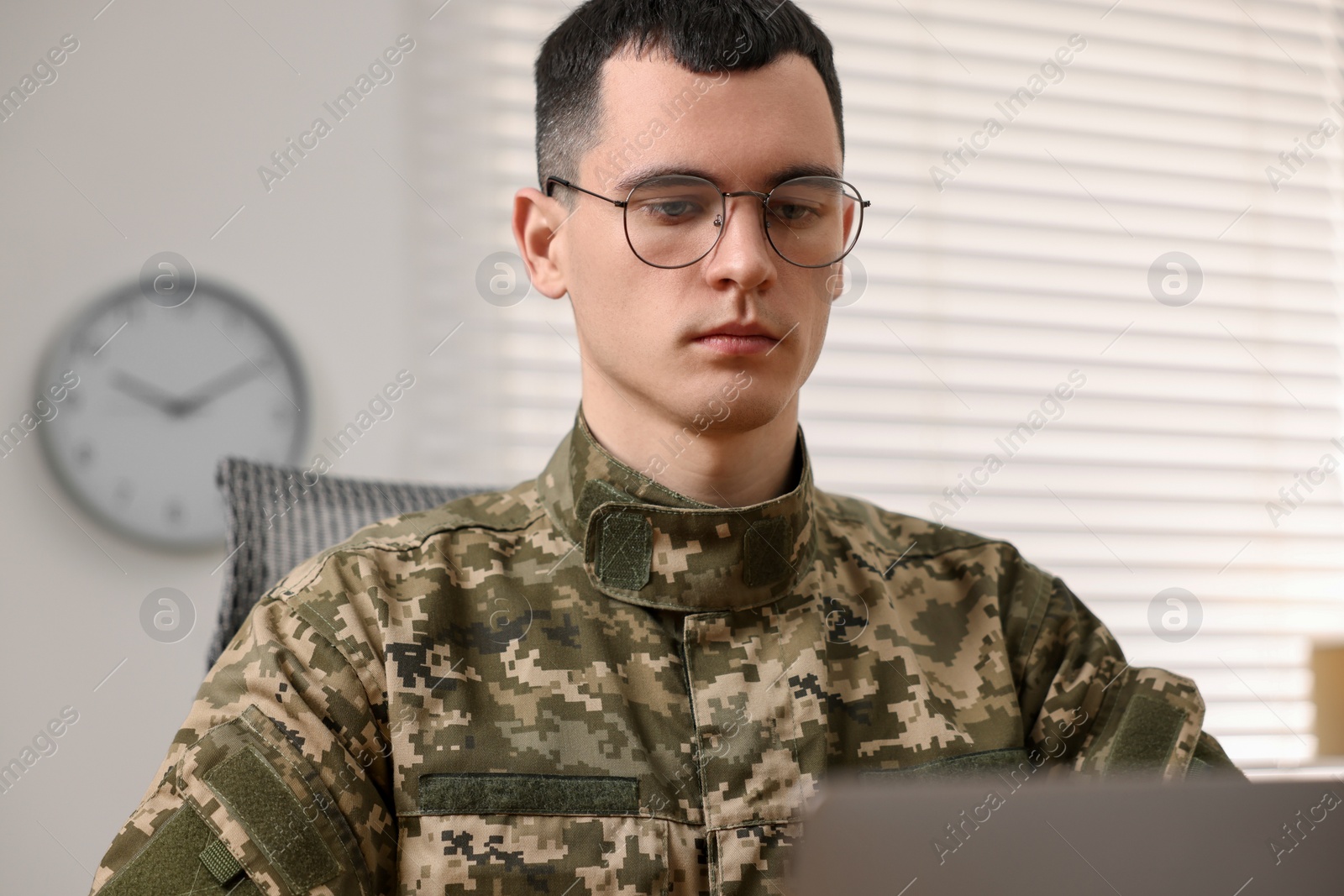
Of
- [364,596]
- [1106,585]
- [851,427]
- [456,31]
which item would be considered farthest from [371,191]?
[1106,585]

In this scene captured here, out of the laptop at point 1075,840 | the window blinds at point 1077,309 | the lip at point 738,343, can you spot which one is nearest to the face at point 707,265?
the lip at point 738,343

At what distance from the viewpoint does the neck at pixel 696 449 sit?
112cm

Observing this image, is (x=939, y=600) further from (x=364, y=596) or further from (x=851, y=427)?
(x=851, y=427)

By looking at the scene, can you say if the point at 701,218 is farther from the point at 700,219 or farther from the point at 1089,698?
the point at 1089,698

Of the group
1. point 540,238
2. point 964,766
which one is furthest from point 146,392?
point 964,766

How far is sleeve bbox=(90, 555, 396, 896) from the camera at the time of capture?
84cm

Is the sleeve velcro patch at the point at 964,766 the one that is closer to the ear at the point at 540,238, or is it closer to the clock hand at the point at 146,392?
the ear at the point at 540,238

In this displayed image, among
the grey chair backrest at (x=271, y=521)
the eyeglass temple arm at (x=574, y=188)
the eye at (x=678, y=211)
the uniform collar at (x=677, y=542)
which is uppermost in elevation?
the eye at (x=678, y=211)

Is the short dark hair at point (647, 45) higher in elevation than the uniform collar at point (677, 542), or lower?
higher

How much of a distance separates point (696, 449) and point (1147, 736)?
0.54 meters

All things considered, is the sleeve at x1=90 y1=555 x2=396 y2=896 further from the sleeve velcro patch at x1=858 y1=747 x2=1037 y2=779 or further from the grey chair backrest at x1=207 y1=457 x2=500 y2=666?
the sleeve velcro patch at x1=858 y1=747 x2=1037 y2=779

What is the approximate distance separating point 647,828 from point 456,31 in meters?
2.00

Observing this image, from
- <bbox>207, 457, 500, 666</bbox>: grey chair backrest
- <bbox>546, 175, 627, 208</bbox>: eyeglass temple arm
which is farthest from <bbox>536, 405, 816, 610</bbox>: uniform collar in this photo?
<bbox>207, 457, 500, 666</bbox>: grey chair backrest

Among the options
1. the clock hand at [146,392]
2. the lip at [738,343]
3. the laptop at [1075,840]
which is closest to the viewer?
the laptop at [1075,840]
